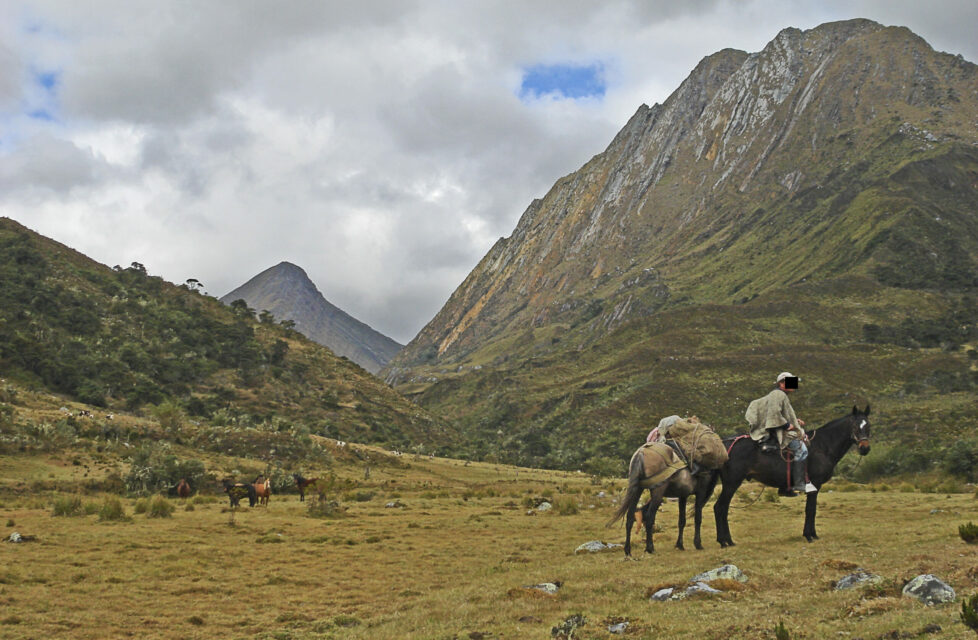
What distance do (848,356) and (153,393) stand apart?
98745 millimetres

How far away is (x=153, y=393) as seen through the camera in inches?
3044

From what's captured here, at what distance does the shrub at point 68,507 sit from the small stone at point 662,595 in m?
25.7

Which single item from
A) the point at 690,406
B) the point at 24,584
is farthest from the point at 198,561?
the point at 690,406

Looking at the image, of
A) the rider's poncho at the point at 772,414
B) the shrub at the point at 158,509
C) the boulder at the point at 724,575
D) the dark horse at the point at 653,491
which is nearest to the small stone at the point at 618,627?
the boulder at the point at 724,575

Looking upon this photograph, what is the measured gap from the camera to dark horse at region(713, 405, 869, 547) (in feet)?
57.4

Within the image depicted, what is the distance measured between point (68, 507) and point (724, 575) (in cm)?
2691

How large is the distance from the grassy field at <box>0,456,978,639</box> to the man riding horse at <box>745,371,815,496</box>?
185cm

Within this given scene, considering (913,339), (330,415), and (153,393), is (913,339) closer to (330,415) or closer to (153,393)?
(330,415)

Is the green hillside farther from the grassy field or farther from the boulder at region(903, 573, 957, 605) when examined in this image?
the boulder at region(903, 573, 957, 605)

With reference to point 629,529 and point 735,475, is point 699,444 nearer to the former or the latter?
point 735,475

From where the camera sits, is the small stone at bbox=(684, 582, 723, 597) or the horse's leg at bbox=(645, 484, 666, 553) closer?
the small stone at bbox=(684, 582, 723, 597)

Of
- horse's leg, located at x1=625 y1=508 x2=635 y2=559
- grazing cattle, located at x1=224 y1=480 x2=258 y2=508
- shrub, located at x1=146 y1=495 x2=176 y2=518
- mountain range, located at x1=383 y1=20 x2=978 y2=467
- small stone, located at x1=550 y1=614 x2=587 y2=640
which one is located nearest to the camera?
small stone, located at x1=550 y1=614 x2=587 y2=640

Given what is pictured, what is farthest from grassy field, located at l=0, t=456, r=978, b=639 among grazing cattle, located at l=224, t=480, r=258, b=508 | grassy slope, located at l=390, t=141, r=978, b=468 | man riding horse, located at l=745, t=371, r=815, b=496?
grassy slope, located at l=390, t=141, r=978, b=468

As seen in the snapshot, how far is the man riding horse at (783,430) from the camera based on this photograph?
675 inches
